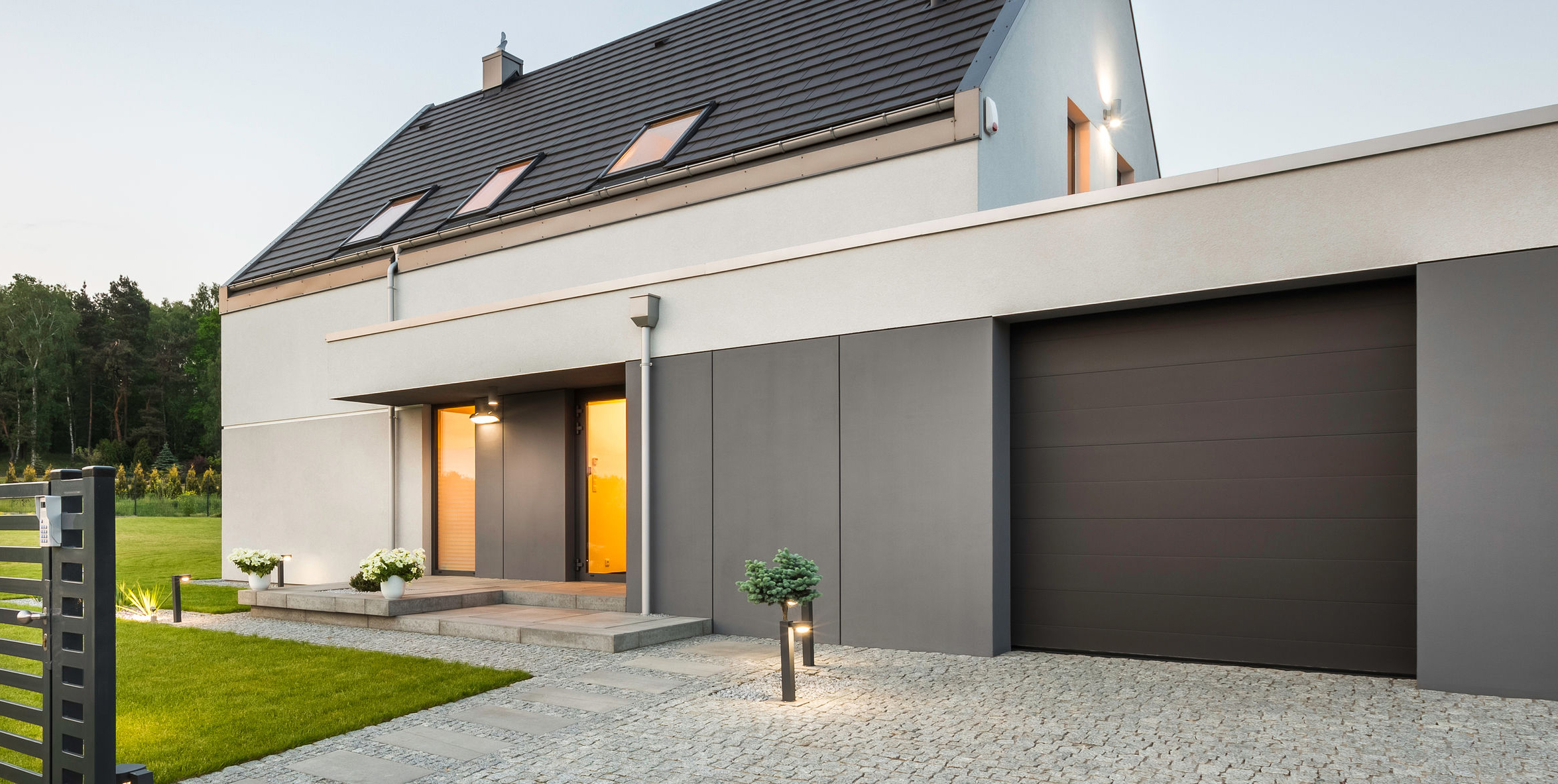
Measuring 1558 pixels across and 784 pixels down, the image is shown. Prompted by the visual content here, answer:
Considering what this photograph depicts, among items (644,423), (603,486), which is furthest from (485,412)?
(644,423)

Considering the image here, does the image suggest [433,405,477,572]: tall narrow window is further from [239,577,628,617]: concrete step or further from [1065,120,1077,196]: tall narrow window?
[1065,120,1077,196]: tall narrow window

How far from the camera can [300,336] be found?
1351 cm

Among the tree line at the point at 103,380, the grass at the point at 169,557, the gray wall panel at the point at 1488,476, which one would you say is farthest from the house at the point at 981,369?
the tree line at the point at 103,380

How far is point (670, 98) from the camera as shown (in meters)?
11.8

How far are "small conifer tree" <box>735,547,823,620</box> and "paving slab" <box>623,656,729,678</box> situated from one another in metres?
0.82

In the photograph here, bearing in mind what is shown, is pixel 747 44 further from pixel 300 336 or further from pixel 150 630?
pixel 150 630

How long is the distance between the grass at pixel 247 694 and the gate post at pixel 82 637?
1015 millimetres

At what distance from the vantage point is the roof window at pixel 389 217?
13.3 m

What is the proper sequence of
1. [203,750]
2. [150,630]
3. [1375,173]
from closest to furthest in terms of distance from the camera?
1. [203,750]
2. [1375,173]
3. [150,630]

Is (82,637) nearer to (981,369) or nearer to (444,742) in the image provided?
(444,742)

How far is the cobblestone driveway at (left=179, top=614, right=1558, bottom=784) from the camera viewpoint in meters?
3.95

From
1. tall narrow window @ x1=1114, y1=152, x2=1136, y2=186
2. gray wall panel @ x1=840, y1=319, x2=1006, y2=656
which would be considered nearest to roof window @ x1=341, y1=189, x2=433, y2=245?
gray wall panel @ x1=840, y1=319, x2=1006, y2=656

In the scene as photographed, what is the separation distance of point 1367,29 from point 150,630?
23.9 m

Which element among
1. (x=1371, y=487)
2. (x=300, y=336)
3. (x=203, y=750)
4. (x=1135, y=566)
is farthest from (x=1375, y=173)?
(x=300, y=336)
